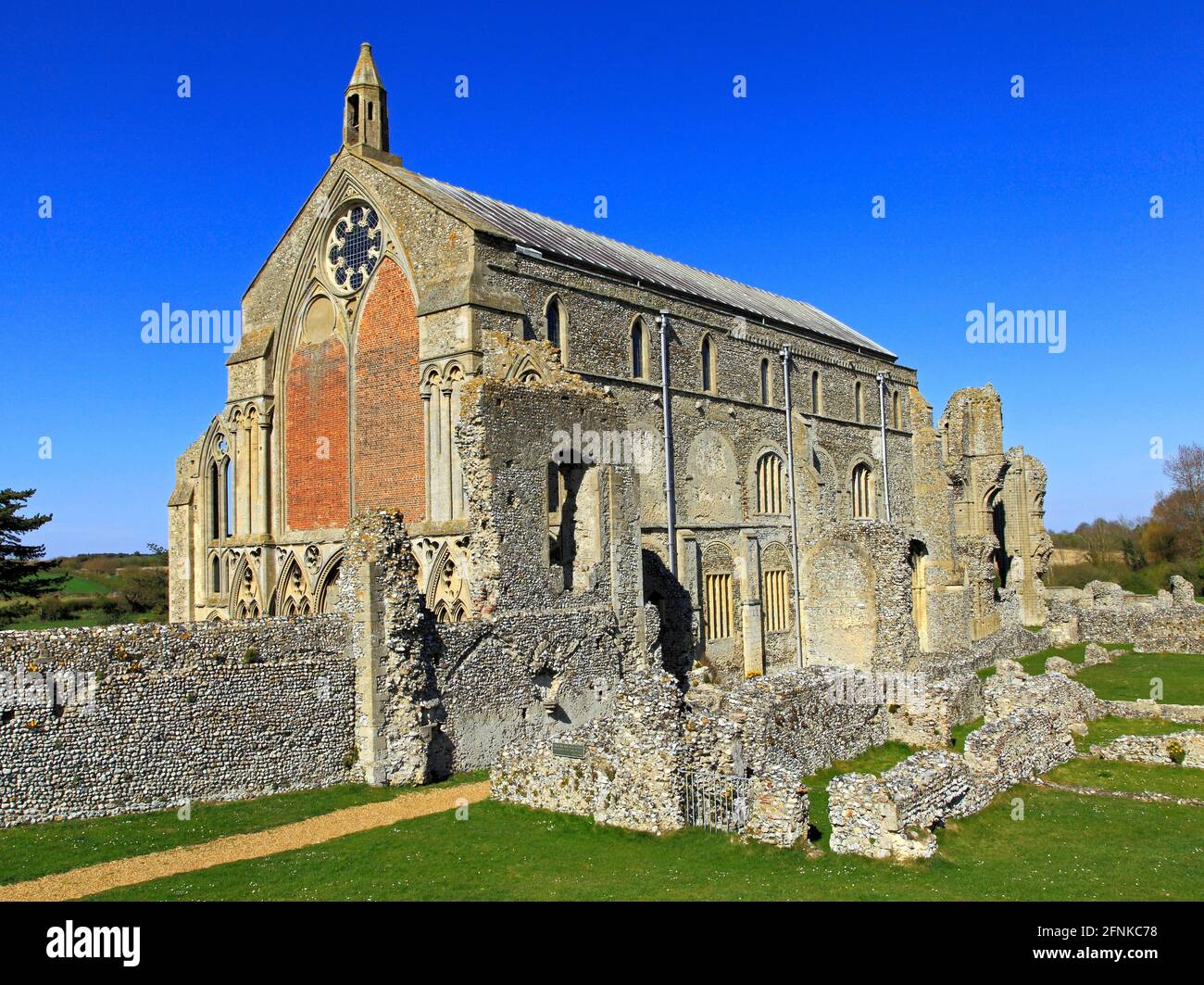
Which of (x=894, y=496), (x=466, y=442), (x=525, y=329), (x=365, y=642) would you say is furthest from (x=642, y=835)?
(x=894, y=496)

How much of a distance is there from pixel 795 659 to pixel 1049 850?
24429 millimetres

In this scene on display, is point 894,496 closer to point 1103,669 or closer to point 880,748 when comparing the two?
point 1103,669

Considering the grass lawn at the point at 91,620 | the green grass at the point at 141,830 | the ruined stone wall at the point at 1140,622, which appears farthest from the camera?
the grass lawn at the point at 91,620

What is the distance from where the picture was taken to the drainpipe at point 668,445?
3353 centimetres

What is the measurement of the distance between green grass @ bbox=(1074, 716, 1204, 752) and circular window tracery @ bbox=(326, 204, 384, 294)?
23699mm

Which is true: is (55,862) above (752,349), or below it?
below

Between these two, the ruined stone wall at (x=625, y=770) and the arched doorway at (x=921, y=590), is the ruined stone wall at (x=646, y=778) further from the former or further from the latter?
the arched doorway at (x=921, y=590)

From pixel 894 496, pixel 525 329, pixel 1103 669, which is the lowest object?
pixel 1103 669

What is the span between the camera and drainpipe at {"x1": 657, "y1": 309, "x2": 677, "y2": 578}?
3353 cm

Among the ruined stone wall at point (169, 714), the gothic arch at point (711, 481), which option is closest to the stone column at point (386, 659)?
the ruined stone wall at point (169, 714)

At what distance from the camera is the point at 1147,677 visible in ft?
106

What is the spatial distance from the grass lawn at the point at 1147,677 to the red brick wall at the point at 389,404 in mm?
20820

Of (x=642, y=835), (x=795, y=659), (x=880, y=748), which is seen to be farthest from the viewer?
(x=795, y=659)
